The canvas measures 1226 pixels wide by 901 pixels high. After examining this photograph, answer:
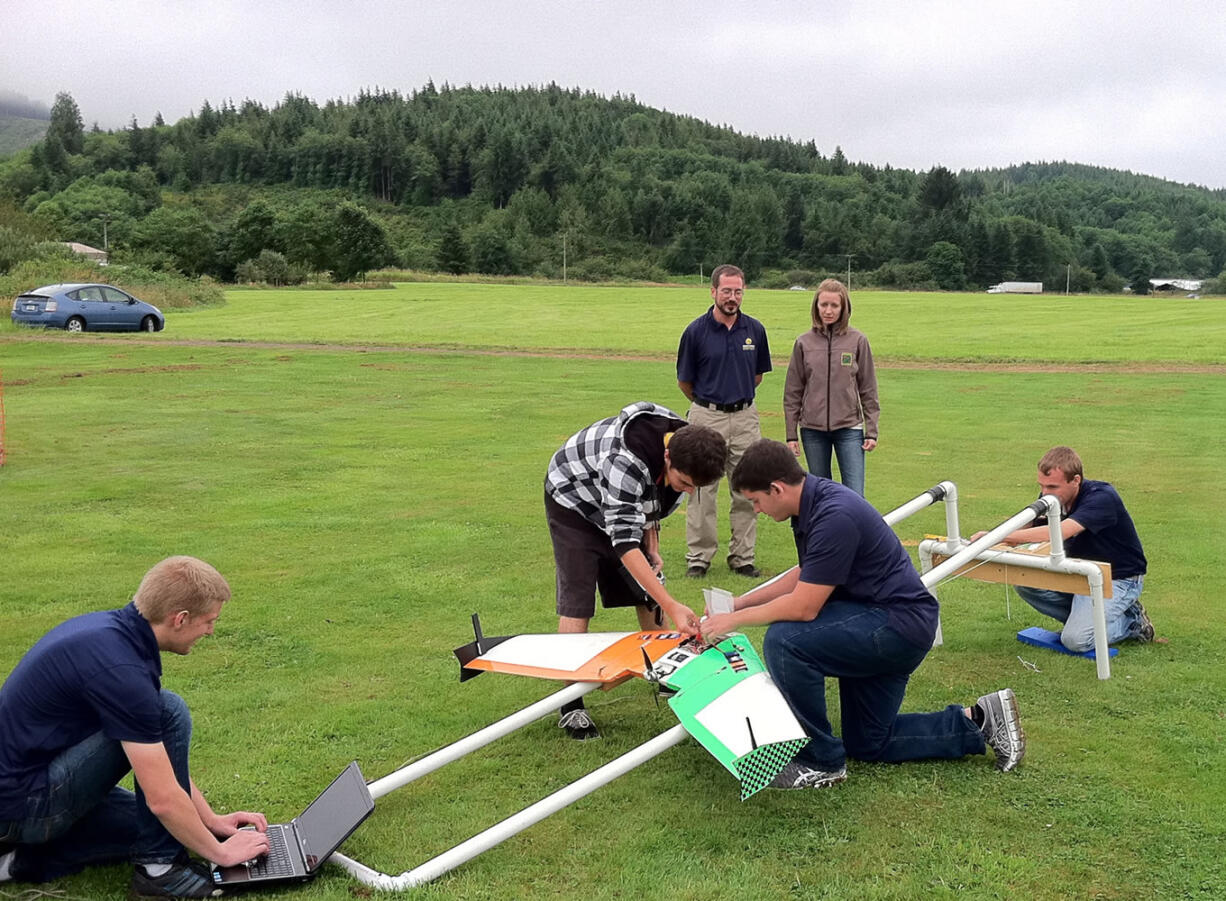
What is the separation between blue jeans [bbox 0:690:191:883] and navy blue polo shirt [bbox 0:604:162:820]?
0.06m

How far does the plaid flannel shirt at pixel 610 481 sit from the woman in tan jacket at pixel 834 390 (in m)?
3.74

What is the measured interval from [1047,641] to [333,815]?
196 inches

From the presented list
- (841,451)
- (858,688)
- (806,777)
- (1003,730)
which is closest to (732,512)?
(841,451)

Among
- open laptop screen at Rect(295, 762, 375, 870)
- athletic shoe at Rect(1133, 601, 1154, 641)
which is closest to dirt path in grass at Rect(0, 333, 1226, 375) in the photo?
athletic shoe at Rect(1133, 601, 1154, 641)

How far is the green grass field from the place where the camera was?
4.52 m

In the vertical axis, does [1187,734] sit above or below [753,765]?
below

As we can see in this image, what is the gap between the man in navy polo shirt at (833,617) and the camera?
16.3ft

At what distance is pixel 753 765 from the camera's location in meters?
4.55

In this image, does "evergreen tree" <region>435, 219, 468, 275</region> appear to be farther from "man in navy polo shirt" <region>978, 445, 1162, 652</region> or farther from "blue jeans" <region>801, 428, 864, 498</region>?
"man in navy polo shirt" <region>978, 445, 1162, 652</region>

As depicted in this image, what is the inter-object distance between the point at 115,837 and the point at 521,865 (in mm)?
1657

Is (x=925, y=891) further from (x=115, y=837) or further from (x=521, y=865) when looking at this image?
(x=115, y=837)

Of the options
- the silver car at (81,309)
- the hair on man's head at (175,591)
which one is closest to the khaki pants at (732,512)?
the hair on man's head at (175,591)

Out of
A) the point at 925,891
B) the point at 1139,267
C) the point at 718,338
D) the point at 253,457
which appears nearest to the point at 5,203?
the point at 253,457

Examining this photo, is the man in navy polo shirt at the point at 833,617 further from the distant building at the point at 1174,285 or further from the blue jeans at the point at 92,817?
the distant building at the point at 1174,285
